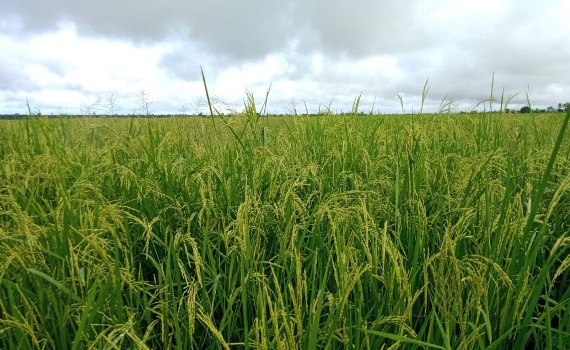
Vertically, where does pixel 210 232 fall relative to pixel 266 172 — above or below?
below

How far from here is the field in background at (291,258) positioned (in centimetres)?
98

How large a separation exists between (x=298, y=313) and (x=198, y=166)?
4.94ft

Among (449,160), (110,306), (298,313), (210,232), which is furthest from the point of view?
(449,160)

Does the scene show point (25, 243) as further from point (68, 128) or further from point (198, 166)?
point (68, 128)

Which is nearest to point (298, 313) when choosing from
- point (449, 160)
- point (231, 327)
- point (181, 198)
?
point (231, 327)

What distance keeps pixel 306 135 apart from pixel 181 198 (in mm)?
1521

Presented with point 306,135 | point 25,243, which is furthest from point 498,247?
point 306,135

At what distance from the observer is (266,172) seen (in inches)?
78.1

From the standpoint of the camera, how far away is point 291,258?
115 cm

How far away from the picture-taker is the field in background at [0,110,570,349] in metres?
0.98

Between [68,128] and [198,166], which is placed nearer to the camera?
[198,166]

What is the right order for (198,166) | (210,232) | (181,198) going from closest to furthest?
(210,232) < (181,198) < (198,166)

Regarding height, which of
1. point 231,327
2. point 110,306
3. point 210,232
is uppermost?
point 210,232

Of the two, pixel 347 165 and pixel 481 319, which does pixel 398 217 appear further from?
pixel 347 165
